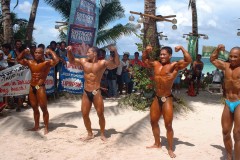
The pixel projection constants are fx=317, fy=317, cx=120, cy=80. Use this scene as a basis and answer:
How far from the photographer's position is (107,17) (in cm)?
1572

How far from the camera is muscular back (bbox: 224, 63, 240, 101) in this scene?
480 centimetres

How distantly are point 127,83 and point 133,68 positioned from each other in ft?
8.49

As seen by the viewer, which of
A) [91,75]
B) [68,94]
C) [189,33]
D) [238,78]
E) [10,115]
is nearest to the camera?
[238,78]

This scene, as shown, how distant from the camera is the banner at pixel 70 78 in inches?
410

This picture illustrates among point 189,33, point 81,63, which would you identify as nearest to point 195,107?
point 81,63

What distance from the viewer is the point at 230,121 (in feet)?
16.2

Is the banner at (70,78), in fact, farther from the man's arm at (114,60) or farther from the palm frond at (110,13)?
the palm frond at (110,13)

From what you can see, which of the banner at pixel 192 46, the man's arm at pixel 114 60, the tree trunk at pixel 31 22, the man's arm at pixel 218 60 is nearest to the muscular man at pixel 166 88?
the man's arm at pixel 218 60

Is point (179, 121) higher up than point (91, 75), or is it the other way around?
point (91, 75)

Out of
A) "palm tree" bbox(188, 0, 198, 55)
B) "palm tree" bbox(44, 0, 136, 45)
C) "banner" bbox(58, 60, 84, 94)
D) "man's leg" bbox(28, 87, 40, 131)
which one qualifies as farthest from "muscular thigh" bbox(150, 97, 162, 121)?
"palm tree" bbox(188, 0, 198, 55)

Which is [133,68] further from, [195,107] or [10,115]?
[10,115]

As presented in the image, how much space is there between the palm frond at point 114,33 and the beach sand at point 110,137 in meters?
6.31

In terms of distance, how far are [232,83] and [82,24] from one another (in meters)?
6.32

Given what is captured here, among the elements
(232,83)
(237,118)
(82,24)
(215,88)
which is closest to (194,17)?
(215,88)
